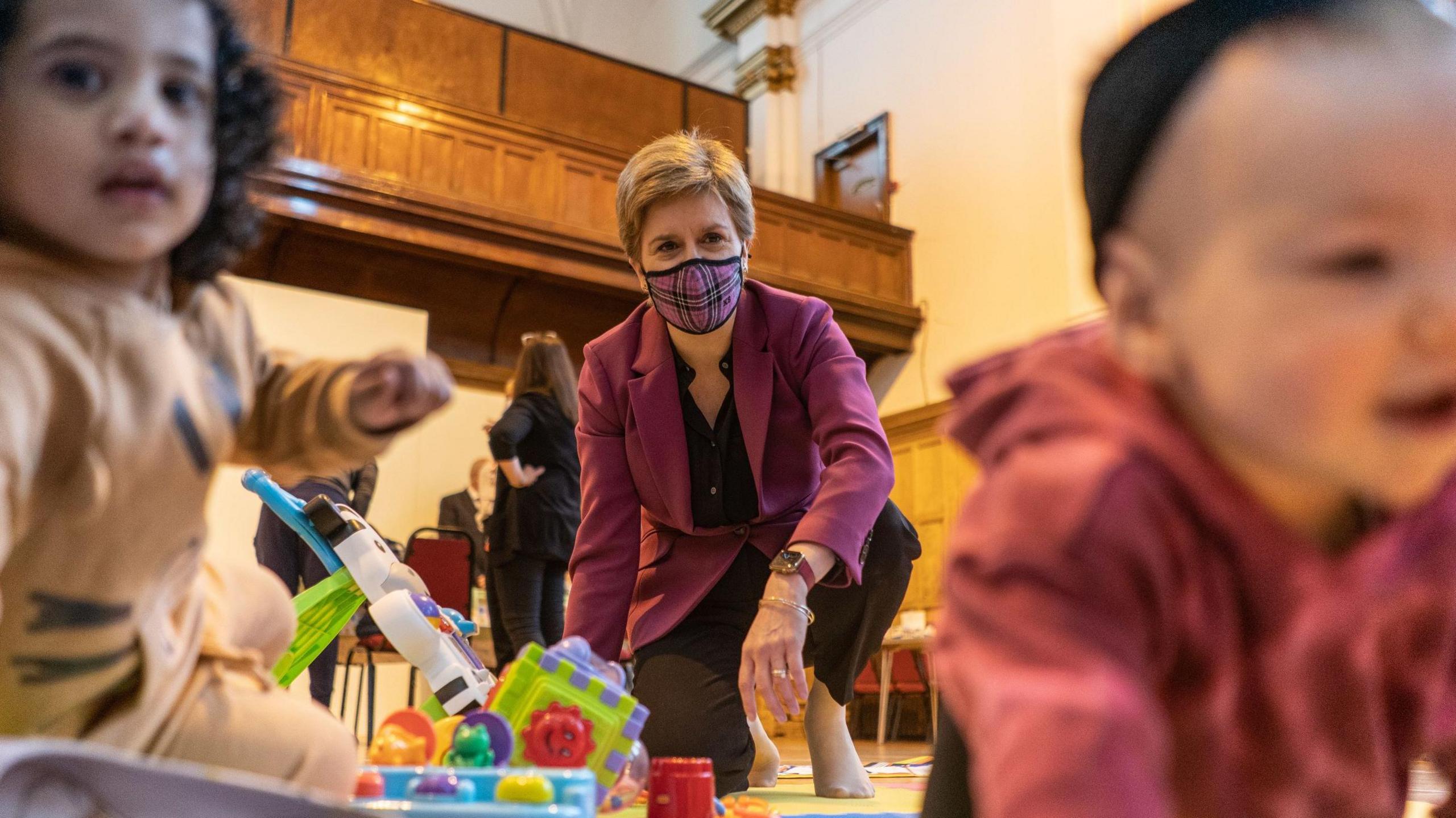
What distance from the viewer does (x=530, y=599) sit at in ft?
12.1

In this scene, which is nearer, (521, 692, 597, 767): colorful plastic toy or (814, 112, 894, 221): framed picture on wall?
(521, 692, 597, 767): colorful plastic toy

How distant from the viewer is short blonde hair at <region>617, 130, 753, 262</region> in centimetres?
184

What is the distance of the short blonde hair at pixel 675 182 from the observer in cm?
184

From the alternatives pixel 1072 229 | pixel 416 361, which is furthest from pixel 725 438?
pixel 1072 229

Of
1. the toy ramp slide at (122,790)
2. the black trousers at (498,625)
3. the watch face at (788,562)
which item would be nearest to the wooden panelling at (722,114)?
the black trousers at (498,625)

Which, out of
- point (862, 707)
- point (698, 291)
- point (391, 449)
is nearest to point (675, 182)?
point (698, 291)

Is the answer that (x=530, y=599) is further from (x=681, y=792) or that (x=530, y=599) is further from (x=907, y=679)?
(x=907, y=679)

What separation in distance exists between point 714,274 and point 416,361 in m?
1.05

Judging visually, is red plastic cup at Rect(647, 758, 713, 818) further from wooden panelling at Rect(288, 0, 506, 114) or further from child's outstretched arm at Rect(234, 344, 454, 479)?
wooden panelling at Rect(288, 0, 506, 114)

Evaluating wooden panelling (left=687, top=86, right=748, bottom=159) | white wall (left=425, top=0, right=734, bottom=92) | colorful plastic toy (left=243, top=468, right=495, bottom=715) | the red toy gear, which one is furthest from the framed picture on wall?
the red toy gear

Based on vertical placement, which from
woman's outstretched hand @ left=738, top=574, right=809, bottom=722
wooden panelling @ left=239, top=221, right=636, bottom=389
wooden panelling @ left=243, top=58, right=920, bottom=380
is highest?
wooden panelling @ left=243, top=58, right=920, bottom=380

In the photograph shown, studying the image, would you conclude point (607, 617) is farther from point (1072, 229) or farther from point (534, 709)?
point (1072, 229)

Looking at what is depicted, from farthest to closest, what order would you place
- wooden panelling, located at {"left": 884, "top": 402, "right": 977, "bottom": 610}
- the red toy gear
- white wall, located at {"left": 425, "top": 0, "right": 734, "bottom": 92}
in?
white wall, located at {"left": 425, "top": 0, "right": 734, "bottom": 92} → wooden panelling, located at {"left": 884, "top": 402, "right": 977, "bottom": 610} → the red toy gear

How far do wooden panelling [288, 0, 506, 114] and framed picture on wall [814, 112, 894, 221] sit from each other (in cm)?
258
